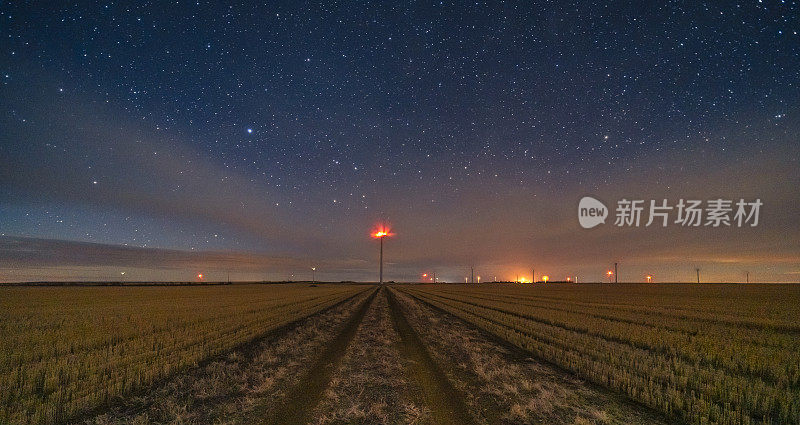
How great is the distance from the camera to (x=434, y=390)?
8.08 metres

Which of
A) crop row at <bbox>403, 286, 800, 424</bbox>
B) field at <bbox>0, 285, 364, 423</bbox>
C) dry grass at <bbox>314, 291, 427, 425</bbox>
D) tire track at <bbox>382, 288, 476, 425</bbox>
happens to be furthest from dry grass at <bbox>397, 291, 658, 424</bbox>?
field at <bbox>0, 285, 364, 423</bbox>

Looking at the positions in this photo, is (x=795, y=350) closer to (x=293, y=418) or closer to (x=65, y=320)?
(x=293, y=418)

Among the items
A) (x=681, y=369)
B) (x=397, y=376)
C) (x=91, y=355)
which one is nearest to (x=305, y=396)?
(x=397, y=376)

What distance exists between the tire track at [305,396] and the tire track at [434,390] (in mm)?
2388

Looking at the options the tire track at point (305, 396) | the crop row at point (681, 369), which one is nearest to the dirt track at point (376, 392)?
the tire track at point (305, 396)

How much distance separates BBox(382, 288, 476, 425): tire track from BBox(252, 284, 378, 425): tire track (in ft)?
7.83

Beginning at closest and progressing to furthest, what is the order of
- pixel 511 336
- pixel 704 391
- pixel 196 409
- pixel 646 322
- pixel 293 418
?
pixel 293 418, pixel 196 409, pixel 704 391, pixel 511 336, pixel 646 322

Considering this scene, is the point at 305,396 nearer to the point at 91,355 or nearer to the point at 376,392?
the point at 376,392

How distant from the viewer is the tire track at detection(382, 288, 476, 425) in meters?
6.50

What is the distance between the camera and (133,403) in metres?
7.31

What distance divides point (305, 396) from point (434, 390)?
3.06 meters

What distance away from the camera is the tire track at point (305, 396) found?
6383 mm

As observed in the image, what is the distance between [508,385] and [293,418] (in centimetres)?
531

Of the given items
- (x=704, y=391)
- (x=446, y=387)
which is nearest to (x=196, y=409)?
(x=446, y=387)
